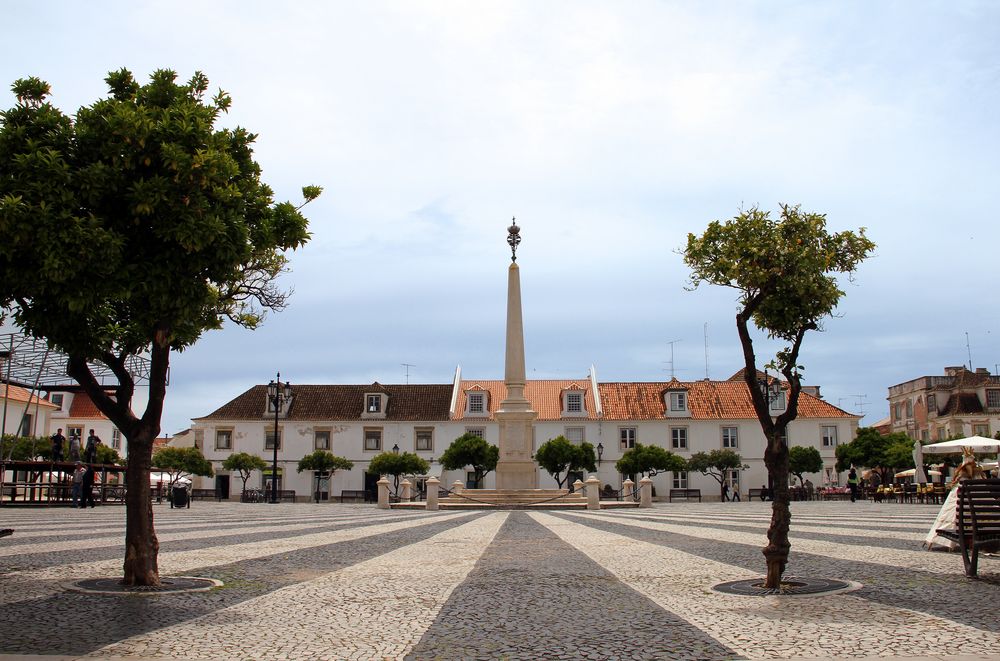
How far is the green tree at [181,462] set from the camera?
5281 cm

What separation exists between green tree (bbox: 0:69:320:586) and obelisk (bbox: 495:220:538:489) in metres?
29.9

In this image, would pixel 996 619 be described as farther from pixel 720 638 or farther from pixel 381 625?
pixel 381 625

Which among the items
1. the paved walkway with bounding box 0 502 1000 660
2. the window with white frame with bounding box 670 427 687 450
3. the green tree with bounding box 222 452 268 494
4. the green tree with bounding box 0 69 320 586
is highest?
the green tree with bounding box 0 69 320 586

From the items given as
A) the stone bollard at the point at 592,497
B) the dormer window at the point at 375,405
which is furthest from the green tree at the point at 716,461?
the stone bollard at the point at 592,497

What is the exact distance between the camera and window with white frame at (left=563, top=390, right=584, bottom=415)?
198ft

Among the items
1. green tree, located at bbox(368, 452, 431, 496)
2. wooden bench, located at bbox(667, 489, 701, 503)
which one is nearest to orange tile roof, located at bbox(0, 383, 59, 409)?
green tree, located at bbox(368, 452, 431, 496)

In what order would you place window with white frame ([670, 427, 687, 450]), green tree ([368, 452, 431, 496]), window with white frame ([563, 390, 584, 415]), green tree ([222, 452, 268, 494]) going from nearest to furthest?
green tree ([368, 452, 431, 496]) < green tree ([222, 452, 268, 494]) < window with white frame ([670, 427, 687, 450]) < window with white frame ([563, 390, 584, 415])

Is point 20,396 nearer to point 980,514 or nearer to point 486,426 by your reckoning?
point 486,426

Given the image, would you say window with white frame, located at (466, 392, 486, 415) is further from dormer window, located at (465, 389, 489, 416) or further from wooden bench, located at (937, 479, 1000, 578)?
wooden bench, located at (937, 479, 1000, 578)

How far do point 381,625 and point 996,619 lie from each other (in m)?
4.29

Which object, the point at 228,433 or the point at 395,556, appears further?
the point at 228,433

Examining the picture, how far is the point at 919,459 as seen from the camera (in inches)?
1324

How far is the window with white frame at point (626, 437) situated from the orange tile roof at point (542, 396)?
7.09 feet

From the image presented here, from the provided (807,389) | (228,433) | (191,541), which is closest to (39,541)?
(191,541)
